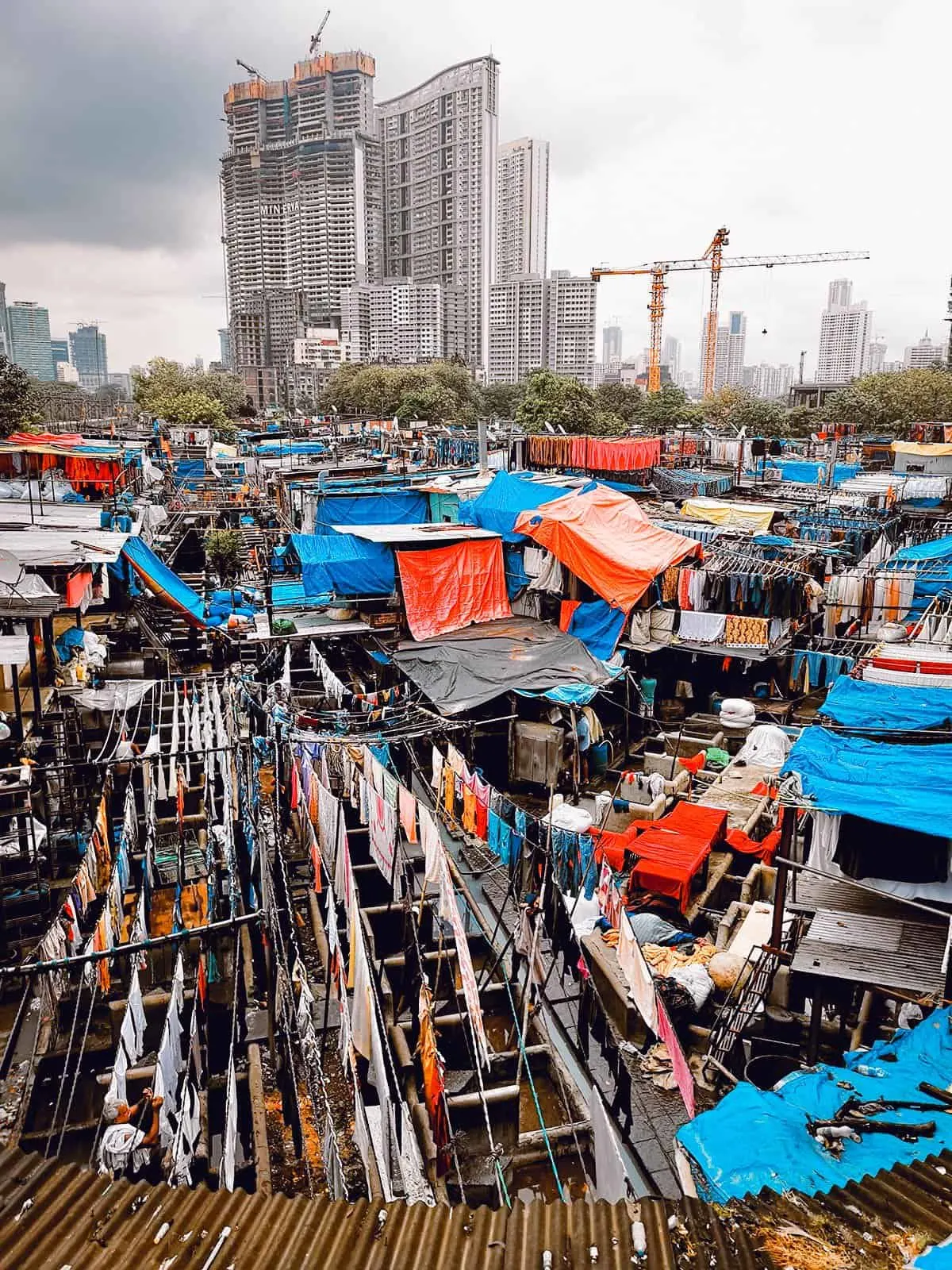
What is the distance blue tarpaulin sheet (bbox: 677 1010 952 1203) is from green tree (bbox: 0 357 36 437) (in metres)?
44.1

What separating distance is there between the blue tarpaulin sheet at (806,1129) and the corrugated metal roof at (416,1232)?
557mm

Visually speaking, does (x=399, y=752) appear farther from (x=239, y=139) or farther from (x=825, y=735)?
(x=239, y=139)

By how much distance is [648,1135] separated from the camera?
8.48m

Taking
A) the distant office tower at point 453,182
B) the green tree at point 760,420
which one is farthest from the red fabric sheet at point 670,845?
the distant office tower at point 453,182

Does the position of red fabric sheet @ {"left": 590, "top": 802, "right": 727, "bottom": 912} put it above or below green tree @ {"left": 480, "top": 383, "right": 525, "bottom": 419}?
below

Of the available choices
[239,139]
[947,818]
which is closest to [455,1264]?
[947,818]

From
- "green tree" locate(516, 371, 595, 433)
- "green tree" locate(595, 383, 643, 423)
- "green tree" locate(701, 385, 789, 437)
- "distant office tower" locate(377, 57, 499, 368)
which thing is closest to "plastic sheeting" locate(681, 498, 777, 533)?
"green tree" locate(516, 371, 595, 433)

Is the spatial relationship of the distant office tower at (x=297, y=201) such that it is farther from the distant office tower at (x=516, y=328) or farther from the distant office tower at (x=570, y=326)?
the distant office tower at (x=570, y=326)

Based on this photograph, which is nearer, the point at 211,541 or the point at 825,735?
the point at 825,735

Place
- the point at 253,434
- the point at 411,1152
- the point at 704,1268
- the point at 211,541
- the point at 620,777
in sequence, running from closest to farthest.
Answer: the point at 704,1268
the point at 411,1152
the point at 620,777
the point at 211,541
the point at 253,434

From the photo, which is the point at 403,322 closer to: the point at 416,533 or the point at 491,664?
the point at 416,533

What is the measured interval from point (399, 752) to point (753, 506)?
61.9 ft

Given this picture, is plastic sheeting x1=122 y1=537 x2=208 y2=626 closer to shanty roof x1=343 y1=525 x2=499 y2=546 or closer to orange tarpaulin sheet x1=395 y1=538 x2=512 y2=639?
shanty roof x1=343 y1=525 x2=499 y2=546

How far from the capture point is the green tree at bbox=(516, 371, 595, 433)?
61.3 metres
